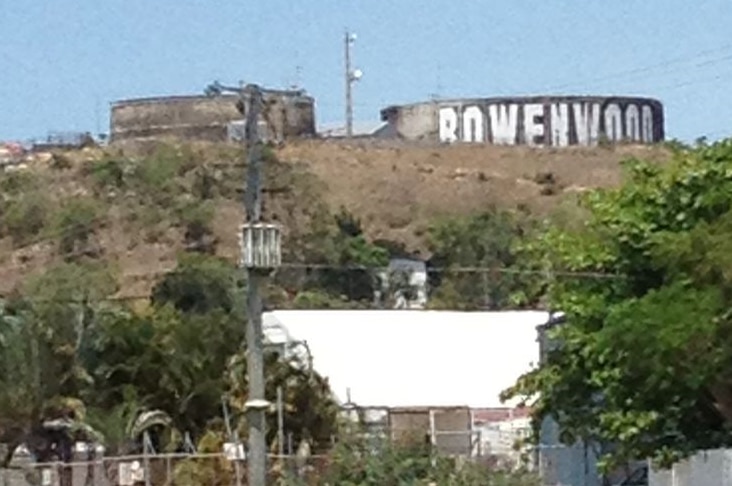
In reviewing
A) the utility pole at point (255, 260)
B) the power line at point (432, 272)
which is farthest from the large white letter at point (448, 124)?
the utility pole at point (255, 260)

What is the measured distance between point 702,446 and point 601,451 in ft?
23.6

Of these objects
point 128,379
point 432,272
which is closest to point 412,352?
point 128,379

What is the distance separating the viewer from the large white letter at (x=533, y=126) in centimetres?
12072

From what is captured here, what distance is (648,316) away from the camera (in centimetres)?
3659

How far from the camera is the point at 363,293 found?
93938mm

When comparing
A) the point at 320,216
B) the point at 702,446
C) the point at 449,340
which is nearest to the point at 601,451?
the point at 702,446

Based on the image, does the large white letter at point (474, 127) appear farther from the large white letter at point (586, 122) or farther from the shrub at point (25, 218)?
the shrub at point (25, 218)

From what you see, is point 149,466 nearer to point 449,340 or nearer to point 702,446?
point 702,446

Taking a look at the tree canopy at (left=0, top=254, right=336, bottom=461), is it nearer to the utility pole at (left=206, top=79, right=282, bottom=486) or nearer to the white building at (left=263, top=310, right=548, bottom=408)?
the white building at (left=263, top=310, right=548, bottom=408)

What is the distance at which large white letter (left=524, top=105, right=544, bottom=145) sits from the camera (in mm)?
120719

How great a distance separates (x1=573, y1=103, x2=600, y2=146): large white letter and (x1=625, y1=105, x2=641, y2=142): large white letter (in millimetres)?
1571

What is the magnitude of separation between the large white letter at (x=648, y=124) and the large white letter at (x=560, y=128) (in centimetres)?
410

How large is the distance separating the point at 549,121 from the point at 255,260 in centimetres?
8403

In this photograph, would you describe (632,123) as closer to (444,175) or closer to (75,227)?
(444,175)
